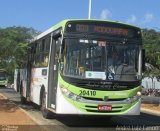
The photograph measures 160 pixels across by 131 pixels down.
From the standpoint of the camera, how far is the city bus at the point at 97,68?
15.8m

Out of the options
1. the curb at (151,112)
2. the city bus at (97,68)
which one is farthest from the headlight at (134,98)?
the curb at (151,112)

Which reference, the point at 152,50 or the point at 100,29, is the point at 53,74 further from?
the point at 152,50

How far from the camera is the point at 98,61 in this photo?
16000mm

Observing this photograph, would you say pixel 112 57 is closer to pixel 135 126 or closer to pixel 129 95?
pixel 129 95

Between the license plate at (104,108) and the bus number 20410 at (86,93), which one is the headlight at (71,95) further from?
the license plate at (104,108)

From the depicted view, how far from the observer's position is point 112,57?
636 inches

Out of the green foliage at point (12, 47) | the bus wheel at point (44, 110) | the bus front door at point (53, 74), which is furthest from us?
the green foliage at point (12, 47)

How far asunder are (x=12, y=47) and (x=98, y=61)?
6323mm

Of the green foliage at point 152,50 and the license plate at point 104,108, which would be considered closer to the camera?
the license plate at point 104,108

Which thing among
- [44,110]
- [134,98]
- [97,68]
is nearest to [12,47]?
[44,110]

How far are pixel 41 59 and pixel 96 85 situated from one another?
197 inches

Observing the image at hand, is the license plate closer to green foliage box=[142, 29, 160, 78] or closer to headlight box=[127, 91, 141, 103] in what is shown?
headlight box=[127, 91, 141, 103]

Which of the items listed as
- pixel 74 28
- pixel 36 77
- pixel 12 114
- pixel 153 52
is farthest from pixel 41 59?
pixel 153 52

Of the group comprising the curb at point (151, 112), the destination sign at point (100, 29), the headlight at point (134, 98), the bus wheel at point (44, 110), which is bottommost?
the curb at point (151, 112)
